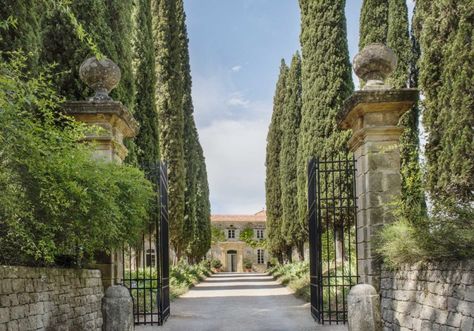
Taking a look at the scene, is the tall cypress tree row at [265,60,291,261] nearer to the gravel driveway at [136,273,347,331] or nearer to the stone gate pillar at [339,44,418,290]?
the gravel driveway at [136,273,347,331]

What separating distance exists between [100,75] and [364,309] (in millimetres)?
4905

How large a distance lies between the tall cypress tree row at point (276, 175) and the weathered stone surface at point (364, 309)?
75.0 ft

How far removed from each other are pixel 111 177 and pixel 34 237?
1383 millimetres

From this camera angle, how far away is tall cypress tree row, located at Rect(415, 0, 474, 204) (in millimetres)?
7422

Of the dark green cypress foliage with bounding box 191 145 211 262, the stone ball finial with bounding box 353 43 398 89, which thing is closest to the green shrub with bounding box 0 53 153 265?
the stone ball finial with bounding box 353 43 398 89

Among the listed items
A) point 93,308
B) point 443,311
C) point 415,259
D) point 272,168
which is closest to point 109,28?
point 93,308

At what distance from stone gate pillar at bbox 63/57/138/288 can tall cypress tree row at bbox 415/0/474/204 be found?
4.42m

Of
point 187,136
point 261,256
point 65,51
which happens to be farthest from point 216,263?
point 65,51

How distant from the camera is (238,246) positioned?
56.7m

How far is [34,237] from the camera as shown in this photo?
5.80 metres

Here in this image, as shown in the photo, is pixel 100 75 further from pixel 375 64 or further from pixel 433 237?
pixel 433 237

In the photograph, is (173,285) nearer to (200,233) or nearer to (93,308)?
(93,308)

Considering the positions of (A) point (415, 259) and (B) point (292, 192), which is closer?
(A) point (415, 259)

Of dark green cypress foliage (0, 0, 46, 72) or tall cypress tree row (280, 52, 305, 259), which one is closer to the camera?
dark green cypress foliage (0, 0, 46, 72)
